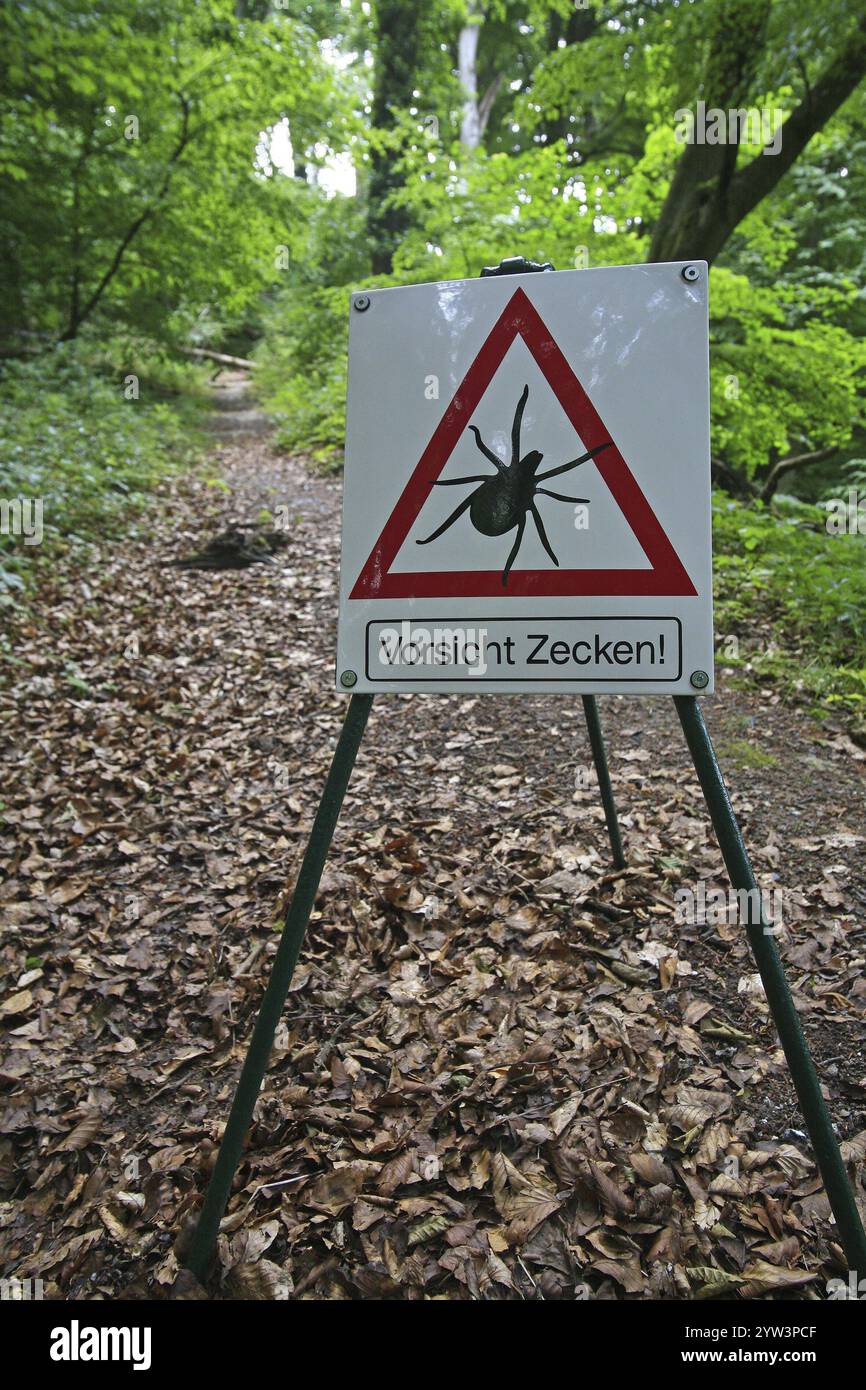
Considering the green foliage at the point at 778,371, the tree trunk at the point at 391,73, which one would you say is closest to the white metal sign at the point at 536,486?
the green foliage at the point at 778,371

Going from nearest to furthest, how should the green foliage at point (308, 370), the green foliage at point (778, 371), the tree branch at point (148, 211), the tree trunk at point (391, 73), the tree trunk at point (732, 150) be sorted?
the tree trunk at point (732, 150) → the green foliage at point (778, 371) → the tree branch at point (148, 211) → the green foliage at point (308, 370) → the tree trunk at point (391, 73)

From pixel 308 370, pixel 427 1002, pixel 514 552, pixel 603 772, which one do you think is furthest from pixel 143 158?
pixel 427 1002

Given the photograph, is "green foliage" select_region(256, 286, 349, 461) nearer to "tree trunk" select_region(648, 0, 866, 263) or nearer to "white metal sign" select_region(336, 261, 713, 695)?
"tree trunk" select_region(648, 0, 866, 263)

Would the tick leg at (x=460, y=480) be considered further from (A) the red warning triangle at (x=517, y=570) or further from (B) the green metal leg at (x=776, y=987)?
(B) the green metal leg at (x=776, y=987)

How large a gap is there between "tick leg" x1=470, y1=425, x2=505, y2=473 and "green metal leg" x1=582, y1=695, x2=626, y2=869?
1.11 metres

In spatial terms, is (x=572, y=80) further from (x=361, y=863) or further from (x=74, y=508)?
(x=361, y=863)

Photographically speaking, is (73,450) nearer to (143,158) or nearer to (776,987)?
(143,158)

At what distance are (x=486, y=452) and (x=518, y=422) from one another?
0.27 feet

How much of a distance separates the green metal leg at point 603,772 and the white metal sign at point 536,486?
1.01 metres

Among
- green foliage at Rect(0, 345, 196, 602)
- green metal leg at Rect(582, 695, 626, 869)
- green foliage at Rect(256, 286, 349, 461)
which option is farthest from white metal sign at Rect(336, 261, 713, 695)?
green foliage at Rect(256, 286, 349, 461)

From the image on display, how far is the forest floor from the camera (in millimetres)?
1680

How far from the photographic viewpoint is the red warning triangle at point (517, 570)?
4.31 ft

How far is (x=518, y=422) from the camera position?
135cm
